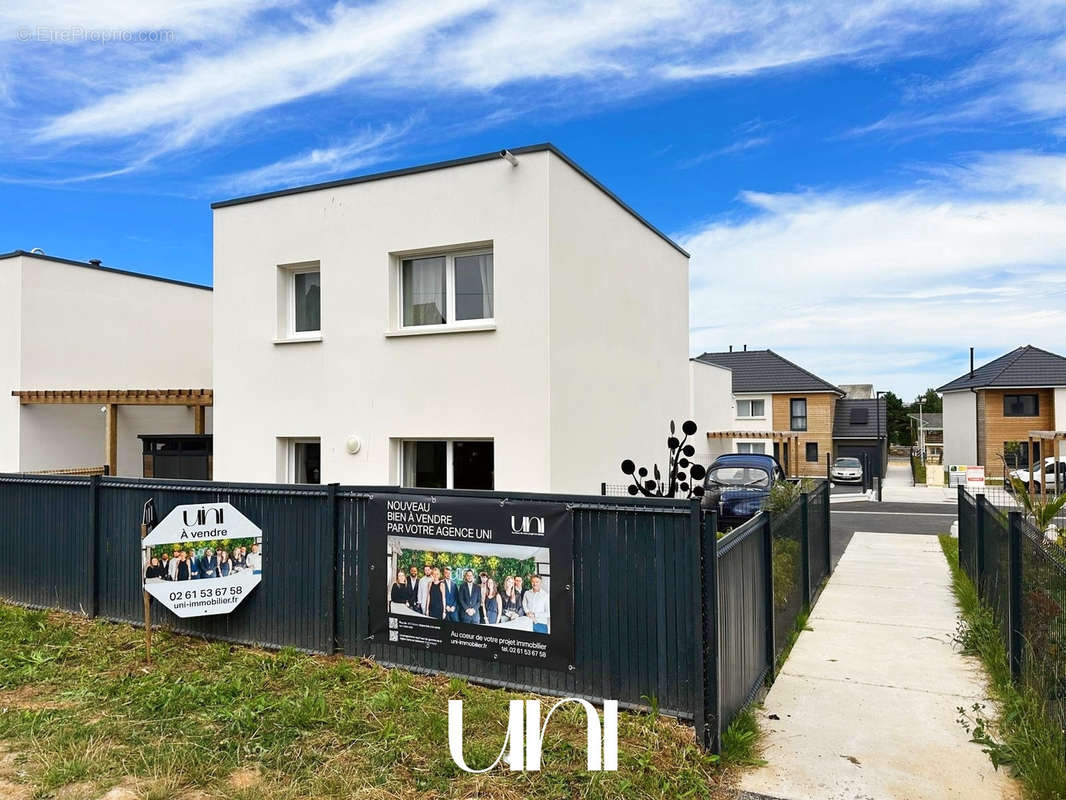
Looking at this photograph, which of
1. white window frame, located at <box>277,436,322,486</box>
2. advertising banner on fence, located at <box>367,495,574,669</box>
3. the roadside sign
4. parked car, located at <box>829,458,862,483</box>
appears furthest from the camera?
parked car, located at <box>829,458,862,483</box>

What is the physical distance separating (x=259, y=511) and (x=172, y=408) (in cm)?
1242

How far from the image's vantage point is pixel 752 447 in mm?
35781

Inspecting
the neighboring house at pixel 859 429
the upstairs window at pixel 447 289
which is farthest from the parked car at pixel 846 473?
the upstairs window at pixel 447 289

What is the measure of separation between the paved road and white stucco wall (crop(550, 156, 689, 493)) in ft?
14.7

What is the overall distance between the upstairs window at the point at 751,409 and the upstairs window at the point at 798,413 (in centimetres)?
160

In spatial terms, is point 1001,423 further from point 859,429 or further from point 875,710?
point 875,710

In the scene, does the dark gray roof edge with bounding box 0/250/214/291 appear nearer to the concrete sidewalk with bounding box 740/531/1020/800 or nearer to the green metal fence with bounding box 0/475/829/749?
the green metal fence with bounding box 0/475/829/749

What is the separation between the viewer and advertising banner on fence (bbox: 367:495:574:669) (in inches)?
211

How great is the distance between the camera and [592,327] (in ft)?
33.7

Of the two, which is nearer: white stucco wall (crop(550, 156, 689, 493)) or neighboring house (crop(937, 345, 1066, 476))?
white stucco wall (crop(550, 156, 689, 493))

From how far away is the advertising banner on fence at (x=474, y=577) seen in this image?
17.6ft

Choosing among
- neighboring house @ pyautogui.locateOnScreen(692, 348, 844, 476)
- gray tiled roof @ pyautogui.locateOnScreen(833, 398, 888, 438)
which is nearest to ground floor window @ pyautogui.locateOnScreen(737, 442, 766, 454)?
neighboring house @ pyautogui.locateOnScreen(692, 348, 844, 476)

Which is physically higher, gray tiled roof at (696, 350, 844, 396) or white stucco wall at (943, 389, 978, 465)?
gray tiled roof at (696, 350, 844, 396)

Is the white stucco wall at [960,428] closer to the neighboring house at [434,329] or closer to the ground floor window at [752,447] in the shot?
the ground floor window at [752,447]
